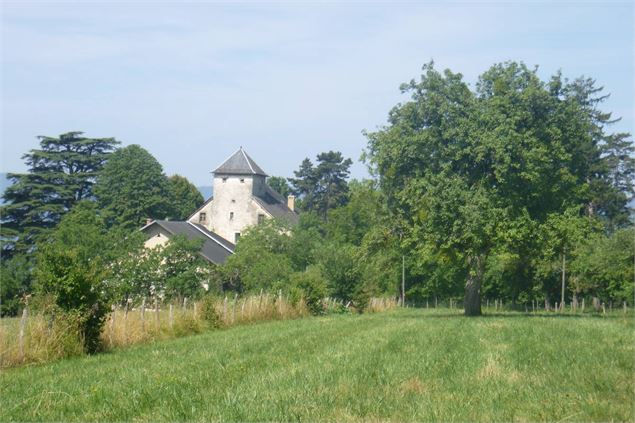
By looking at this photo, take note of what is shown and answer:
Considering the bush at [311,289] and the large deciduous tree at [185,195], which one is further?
the large deciduous tree at [185,195]

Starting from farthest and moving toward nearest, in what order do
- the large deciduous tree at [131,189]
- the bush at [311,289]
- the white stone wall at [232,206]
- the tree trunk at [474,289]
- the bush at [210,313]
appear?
1. the white stone wall at [232,206]
2. the large deciduous tree at [131,189]
3. the bush at [311,289]
4. the tree trunk at [474,289]
5. the bush at [210,313]

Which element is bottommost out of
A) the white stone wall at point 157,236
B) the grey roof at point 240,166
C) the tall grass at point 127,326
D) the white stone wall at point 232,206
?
the tall grass at point 127,326

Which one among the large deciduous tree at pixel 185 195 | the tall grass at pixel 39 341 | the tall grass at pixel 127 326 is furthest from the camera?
the large deciduous tree at pixel 185 195

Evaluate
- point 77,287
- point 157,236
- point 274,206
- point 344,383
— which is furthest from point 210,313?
point 274,206

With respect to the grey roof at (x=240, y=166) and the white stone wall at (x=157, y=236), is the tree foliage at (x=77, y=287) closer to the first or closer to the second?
the white stone wall at (x=157, y=236)

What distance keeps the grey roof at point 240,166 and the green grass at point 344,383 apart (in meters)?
80.1

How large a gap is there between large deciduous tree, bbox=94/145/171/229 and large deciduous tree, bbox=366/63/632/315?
51.3 m

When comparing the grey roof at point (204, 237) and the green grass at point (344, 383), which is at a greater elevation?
the grey roof at point (204, 237)

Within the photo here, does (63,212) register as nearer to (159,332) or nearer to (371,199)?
(371,199)

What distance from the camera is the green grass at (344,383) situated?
980 cm

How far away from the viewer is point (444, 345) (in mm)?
18297

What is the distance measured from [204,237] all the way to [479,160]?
47965mm

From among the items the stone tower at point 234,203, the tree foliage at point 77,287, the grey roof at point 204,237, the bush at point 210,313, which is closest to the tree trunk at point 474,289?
the bush at point 210,313

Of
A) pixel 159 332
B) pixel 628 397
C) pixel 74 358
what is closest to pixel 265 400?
pixel 628 397
